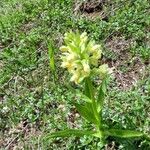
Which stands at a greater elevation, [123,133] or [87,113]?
[87,113]

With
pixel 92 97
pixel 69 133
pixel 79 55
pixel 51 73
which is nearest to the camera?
pixel 79 55

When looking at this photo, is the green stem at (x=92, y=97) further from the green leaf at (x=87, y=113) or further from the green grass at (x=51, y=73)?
the green grass at (x=51, y=73)

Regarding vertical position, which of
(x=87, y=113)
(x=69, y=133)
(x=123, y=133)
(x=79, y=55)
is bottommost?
(x=123, y=133)

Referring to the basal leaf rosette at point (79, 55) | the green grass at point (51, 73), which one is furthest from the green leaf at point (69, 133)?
the basal leaf rosette at point (79, 55)

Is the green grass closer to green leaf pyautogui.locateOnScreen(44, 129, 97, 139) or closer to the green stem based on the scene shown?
green leaf pyautogui.locateOnScreen(44, 129, 97, 139)

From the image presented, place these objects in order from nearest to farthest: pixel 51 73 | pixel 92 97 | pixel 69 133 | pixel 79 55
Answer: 1. pixel 79 55
2. pixel 92 97
3. pixel 69 133
4. pixel 51 73

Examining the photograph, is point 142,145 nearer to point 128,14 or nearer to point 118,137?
point 118,137

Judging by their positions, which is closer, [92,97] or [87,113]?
[92,97]

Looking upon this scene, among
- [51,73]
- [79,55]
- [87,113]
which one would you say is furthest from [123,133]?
[51,73]

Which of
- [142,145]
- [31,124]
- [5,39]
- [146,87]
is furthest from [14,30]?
[142,145]

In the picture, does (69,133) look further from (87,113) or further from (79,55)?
(79,55)
